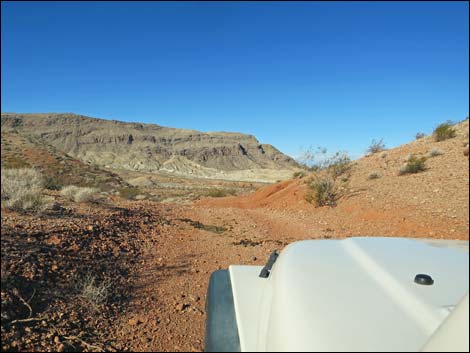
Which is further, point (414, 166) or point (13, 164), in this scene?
point (13, 164)

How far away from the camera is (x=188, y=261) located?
5918mm

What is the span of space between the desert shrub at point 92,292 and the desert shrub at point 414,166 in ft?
11.6

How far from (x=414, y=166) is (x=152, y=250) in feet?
16.7

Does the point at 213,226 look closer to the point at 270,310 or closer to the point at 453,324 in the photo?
the point at 270,310

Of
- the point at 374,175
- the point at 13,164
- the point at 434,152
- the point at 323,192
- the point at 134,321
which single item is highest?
the point at 13,164

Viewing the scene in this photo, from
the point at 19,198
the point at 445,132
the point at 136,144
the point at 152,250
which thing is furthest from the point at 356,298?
the point at 136,144

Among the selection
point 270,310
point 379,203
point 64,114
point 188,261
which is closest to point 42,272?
point 188,261

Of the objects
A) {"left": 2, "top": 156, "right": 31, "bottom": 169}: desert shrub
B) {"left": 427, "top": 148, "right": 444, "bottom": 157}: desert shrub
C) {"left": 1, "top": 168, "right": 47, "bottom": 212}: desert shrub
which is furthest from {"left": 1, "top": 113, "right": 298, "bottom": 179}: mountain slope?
{"left": 427, "top": 148, "right": 444, "bottom": 157}: desert shrub

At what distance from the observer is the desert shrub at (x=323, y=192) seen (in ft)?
27.3

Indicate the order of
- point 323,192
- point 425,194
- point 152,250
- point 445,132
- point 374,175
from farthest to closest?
1. point 323,192
2. point 152,250
3. point 374,175
4. point 445,132
5. point 425,194

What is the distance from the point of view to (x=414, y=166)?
2436mm

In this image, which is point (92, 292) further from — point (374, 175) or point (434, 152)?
point (434, 152)

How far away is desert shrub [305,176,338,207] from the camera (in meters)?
8.31

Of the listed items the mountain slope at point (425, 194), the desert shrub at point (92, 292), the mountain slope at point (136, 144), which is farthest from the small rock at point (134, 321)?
the mountain slope at point (136, 144)
